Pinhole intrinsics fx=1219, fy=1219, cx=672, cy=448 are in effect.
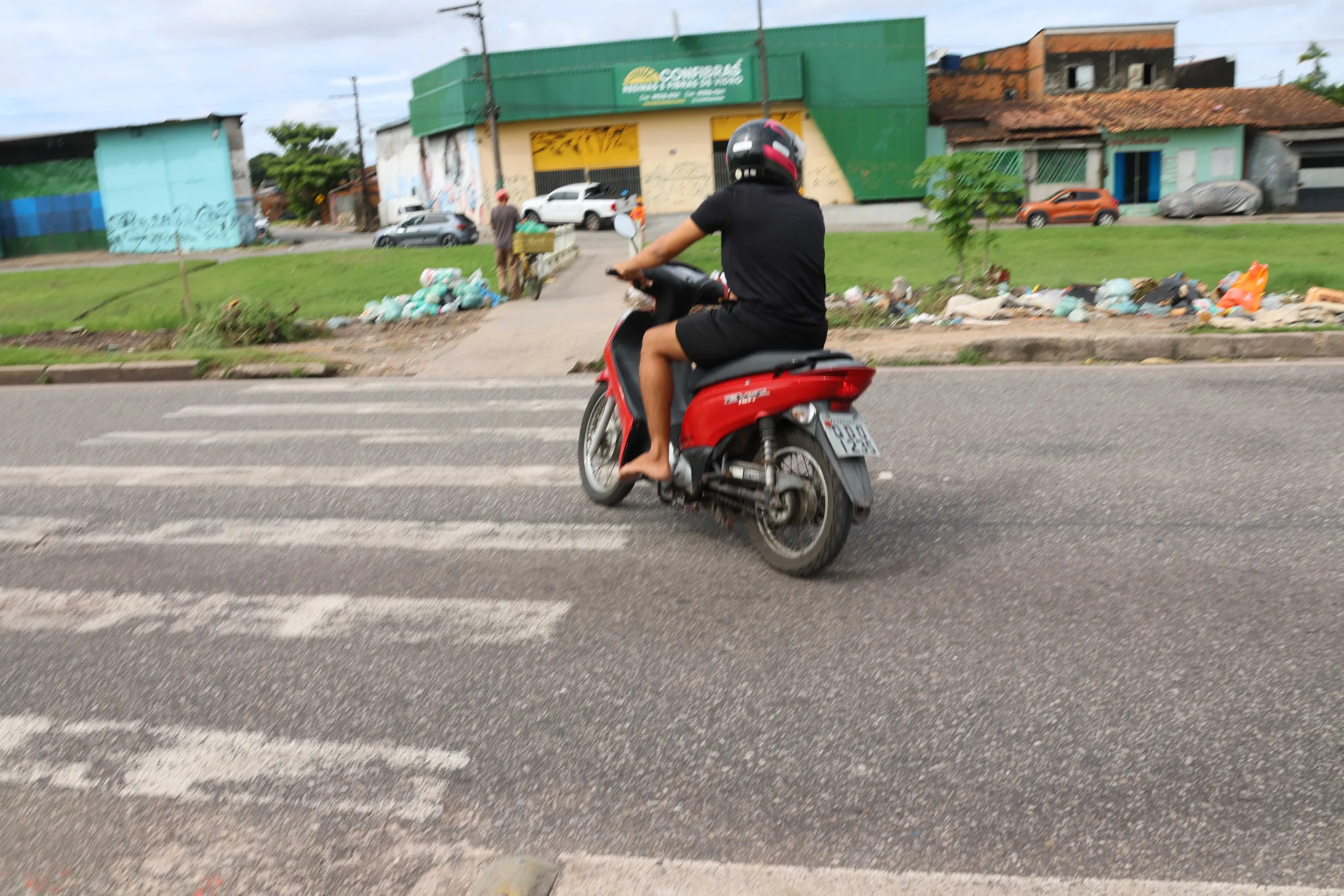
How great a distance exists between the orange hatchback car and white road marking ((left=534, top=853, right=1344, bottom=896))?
136 feet

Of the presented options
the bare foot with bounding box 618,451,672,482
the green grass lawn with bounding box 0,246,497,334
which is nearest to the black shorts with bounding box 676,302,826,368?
the bare foot with bounding box 618,451,672,482

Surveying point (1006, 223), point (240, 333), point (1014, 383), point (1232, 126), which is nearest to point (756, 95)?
point (1006, 223)

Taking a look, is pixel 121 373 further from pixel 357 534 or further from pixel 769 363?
pixel 769 363

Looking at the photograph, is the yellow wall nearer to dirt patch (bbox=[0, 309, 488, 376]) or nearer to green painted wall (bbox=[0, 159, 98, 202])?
green painted wall (bbox=[0, 159, 98, 202])

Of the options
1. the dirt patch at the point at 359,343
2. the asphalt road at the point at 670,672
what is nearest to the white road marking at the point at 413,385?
the dirt patch at the point at 359,343

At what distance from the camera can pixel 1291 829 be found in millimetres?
A: 3156

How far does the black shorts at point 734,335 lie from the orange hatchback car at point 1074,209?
39.1m

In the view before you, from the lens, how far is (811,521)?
528 centimetres

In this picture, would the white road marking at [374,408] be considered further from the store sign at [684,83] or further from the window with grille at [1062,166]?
the window with grille at [1062,166]

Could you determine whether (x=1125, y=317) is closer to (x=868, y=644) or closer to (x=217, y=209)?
(x=868, y=644)

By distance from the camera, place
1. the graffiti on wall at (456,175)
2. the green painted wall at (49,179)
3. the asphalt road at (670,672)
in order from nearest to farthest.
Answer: the asphalt road at (670,672) < the green painted wall at (49,179) < the graffiti on wall at (456,175)

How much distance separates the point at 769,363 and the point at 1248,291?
10399 millimetres

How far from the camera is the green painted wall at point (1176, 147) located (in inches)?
1925

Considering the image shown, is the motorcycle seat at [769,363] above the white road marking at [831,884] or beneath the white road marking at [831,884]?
above
